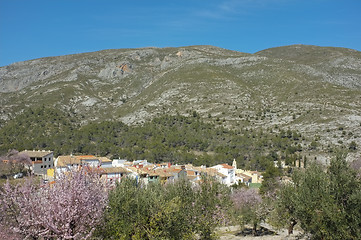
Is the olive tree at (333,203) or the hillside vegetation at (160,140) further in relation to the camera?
the hillside vegetation at (160,140)

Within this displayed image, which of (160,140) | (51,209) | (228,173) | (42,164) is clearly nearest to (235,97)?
(160,140)

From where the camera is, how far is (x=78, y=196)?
45.2 feet

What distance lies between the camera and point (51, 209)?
1325 centimetres

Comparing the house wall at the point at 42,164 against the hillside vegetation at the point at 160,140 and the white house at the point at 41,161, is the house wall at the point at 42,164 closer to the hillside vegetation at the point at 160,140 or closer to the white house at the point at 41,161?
the white house at the point at 41,161

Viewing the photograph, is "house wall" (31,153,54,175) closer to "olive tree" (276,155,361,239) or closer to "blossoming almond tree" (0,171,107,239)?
"blossoming almond tree" (0,171,107,239)

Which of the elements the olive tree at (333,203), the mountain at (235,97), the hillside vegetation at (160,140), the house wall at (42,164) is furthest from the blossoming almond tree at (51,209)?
the mountain at (235,97)

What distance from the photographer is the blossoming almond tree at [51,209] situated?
1312cm

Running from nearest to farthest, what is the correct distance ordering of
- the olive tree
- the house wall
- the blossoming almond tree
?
the blossoming almond tree
the olive tree
the house wall

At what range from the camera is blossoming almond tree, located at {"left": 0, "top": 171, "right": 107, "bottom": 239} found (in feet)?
43.0

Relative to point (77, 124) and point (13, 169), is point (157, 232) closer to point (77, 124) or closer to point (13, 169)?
point (13, 169)

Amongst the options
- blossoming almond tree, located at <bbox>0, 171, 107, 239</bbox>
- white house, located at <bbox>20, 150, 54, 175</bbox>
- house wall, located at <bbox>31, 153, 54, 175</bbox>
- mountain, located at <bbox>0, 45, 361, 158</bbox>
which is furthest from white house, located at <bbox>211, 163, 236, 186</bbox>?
blossoming almond tree, located at <bbox>0, 171, 107, 239</bbox>

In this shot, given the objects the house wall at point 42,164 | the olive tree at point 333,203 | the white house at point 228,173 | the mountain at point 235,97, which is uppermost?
the mountain at point 235,97

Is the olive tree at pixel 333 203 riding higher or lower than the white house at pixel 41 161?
higher

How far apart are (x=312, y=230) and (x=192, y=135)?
4121 inches
